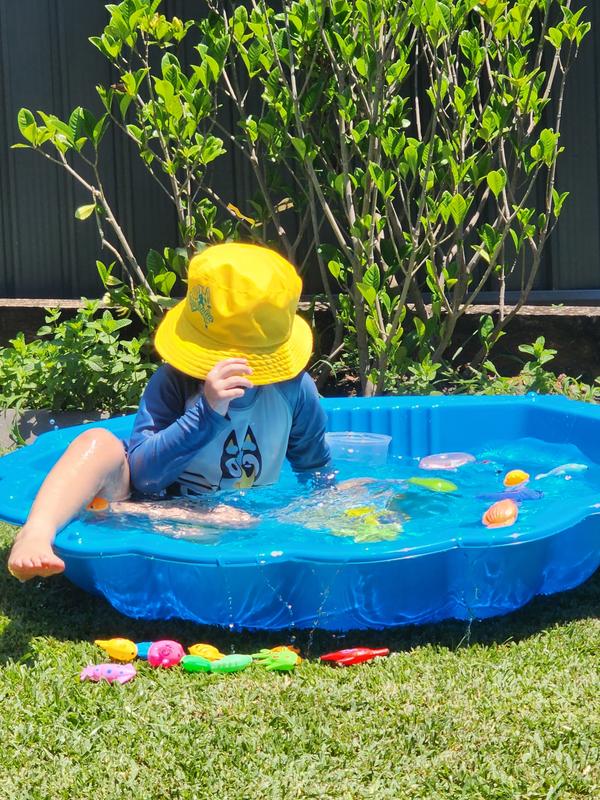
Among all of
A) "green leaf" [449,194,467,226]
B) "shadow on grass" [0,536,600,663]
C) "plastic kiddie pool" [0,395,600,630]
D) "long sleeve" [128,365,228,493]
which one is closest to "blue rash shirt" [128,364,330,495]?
"long sleeve" [128,365,228,493]

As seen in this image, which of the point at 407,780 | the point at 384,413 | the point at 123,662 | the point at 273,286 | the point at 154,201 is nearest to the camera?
the point at 407,780

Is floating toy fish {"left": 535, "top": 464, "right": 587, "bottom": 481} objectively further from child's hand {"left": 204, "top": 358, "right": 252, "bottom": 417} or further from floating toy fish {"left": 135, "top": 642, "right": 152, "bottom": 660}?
floating toy fish {"left": 135, "top": 642, "right": 152, "bottom": 660}

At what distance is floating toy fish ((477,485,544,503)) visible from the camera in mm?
3656

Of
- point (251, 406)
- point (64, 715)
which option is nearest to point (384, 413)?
point (251, 406)

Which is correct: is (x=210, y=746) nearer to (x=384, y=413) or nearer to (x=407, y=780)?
(x=407, y=780)

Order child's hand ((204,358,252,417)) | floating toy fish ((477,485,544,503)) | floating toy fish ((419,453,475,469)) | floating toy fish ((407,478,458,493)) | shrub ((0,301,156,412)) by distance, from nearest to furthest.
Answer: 1. child's hand ((204,358,252,417))
2. floating toy fish ((477,485,544,503))
3. floating toy fish ((407,478,458,493))
4. floating toy fish ((419,453,475,469))
5. shrub ((0,301,156,412))

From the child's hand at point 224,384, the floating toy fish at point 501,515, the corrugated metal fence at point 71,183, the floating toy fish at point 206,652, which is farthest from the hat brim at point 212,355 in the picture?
the corrugated metal fence at point 71,183

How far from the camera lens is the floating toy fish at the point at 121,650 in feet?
8.64

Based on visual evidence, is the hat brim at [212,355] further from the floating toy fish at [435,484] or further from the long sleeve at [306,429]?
the floating toy fish at [435,484]

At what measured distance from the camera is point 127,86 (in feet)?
16.5

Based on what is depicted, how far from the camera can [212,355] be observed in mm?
3182

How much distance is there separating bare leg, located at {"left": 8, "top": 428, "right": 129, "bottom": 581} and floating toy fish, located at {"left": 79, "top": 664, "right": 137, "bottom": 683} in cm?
25

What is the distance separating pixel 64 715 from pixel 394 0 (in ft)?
11.4

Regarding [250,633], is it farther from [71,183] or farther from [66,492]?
[71,183]
